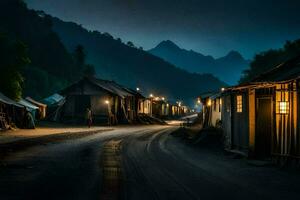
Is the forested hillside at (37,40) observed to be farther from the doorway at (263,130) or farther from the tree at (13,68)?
the doorway at (263,130)

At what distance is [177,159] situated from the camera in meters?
18.7

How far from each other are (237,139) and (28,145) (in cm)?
1209

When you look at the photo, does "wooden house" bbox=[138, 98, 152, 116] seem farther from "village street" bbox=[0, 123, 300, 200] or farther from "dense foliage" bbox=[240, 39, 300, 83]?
"village street" bbox=[0, 123, 300, 200]

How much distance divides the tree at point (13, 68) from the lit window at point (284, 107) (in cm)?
3521

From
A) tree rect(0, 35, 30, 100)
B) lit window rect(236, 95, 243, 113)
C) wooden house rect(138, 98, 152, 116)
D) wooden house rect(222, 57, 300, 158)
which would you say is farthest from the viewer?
wooden house rect(138, 98, 152, 116)

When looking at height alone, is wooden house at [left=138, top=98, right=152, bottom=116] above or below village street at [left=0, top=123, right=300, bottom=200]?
above

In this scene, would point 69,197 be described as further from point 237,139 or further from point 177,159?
point 237,139

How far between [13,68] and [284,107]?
36858 mm

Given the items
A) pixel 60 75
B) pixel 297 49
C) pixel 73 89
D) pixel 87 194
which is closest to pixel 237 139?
pixel 87 194

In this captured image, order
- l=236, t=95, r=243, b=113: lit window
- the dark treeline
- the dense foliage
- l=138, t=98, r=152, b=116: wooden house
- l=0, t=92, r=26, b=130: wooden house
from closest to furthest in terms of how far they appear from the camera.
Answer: l=236, t=95, r=243, b=113: lit window < l=0, t=92, r=26, b=130: wooden house < l=138, t=98, r=152, b=116: wooden house < the dense foliage < the dark treeline

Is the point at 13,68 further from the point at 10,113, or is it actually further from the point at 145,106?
the point at 145,106

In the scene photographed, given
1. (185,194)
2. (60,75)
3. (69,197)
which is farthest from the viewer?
(60,75)

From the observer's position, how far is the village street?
33.3 feet

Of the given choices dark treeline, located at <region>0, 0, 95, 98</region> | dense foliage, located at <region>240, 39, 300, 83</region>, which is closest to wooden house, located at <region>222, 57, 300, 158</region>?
dense foliage, located at <region>240, 39, 300, 83</region>
